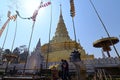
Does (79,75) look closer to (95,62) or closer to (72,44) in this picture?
(95,62)

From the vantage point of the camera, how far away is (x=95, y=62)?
1964cm

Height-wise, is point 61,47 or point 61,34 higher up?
point 61,34

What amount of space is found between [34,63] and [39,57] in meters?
1.22

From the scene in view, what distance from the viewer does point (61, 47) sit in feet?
106

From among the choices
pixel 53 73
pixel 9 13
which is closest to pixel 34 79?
pixel 53 73

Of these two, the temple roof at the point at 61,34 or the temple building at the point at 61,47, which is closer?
the temple building at the point at 61,47

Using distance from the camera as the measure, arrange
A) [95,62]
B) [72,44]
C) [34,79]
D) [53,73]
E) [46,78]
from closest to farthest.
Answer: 1. [34,79]
2. [46,78]
3. [53,73]
4. [95,62]
5. [72,44]

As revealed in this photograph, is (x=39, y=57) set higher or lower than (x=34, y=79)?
higher

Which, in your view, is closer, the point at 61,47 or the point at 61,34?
the point at 61,47

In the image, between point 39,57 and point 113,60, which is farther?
point 39,57

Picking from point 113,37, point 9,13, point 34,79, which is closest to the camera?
point 34,79

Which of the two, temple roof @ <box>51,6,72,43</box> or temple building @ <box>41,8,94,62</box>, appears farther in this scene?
temple roof @ <box>51,6,72,43</box>

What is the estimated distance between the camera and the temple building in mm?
28134

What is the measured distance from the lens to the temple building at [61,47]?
28134 millimetres
